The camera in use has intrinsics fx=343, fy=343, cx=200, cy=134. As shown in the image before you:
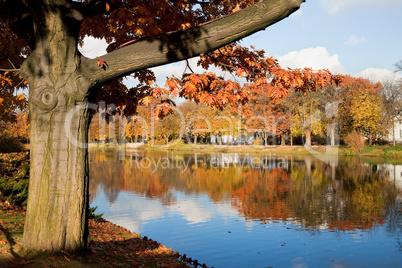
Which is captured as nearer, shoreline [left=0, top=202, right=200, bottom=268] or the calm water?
shoreline [left=0, top=202, right=200, bottom=268]

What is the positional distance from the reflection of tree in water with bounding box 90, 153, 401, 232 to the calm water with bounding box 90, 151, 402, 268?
4 cm

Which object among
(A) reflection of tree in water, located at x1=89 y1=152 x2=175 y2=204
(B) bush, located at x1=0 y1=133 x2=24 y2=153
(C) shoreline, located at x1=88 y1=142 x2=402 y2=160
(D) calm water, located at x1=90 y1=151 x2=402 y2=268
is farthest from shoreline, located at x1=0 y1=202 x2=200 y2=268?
(C) shoreline, located at x1=88 y1=142 x2=402 y2=160

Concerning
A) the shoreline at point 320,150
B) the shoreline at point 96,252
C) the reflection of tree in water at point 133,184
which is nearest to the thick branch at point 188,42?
the shoreline at point 96,252

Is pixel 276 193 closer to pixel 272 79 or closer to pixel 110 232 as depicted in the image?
pixel 110 232

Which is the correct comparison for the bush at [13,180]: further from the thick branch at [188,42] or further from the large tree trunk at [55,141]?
the thick branch at [188,42]

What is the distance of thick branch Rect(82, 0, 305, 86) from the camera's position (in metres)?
5.09

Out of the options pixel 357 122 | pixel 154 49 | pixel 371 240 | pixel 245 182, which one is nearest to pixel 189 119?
pixel 357 122

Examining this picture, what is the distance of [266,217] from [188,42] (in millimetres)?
10362

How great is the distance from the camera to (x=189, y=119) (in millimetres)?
75938

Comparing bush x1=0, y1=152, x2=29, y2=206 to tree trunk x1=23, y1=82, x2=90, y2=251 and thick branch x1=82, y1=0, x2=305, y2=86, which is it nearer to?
tree trunk x1=23, y1=82, x2=90, y2=251

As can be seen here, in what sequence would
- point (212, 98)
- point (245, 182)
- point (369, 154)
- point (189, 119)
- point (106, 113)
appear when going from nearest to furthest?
point (212, 98) < point (106, 113) < point (245, 182) < point (369, 154) < point (189, 119)

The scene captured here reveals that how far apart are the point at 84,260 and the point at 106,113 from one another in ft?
16.4

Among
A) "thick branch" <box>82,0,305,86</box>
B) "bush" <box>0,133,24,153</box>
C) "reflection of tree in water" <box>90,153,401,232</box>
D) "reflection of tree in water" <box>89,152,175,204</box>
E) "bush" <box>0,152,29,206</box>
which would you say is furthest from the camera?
"bush" <box>0,133,24,153</box>

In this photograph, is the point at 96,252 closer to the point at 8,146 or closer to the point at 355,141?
the point at 8,146
